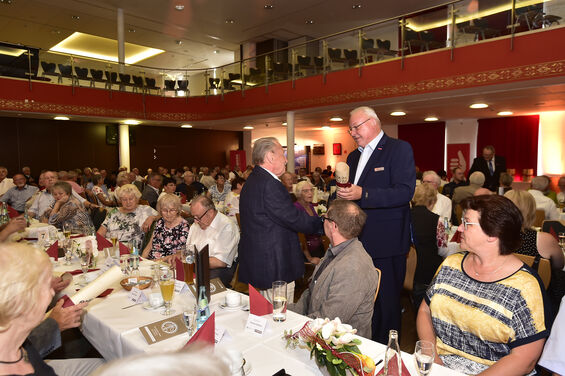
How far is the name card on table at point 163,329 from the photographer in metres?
1.79

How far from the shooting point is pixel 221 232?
3396mm

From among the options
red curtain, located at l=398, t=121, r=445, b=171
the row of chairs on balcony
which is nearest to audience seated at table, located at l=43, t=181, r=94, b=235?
the row of chairs on balcony

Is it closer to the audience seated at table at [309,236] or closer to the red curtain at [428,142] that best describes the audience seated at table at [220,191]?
the audience seated at table at [309,236]

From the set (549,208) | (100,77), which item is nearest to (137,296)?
(549,208)

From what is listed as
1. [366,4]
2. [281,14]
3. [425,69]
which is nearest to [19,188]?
[425,69]

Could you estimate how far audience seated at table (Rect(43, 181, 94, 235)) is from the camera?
440 cm

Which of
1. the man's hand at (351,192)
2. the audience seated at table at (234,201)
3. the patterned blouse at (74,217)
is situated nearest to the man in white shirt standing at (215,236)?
the man's hand at (351,192)

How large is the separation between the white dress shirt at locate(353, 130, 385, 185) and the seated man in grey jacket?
54 centimetres

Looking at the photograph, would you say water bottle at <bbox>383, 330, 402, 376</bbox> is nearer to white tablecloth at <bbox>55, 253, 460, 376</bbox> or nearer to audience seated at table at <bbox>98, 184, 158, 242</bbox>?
white tablecloth at <bbox>55, 253, 460, 376</bbox>

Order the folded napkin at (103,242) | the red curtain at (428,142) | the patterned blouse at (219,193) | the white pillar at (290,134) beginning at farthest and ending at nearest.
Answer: the red curtain at (428,142)
the white pillar at (290,134)
the patterned blouse at (219,193)
the folded napkin at (103,242)

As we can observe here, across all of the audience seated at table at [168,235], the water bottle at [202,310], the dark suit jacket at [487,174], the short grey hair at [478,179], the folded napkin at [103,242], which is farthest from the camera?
the dark suit jacket at [487,174]

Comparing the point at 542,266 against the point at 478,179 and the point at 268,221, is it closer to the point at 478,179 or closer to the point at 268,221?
the point at 268,221

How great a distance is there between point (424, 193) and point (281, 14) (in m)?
10.7

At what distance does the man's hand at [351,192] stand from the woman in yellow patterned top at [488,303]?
0.64 metres
